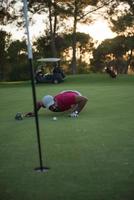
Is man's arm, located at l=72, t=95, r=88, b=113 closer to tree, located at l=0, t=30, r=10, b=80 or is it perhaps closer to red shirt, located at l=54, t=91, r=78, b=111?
red shirt, located at l=54, t=91, r=78, b=111

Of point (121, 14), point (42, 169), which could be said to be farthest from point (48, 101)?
point (121, 14)

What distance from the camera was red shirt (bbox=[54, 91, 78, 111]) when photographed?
584 inches

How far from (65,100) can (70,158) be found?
6110 mm

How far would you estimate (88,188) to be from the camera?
22.4 ft

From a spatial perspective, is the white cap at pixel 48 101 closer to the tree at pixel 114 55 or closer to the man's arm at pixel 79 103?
the man's arm at pixel 79 103

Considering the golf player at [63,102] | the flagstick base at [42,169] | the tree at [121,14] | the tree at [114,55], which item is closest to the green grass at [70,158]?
the flagstick base at [42,169]

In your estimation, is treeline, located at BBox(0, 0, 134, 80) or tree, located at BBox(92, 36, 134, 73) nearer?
treeline, located at BBox(0, 0, 134, 80)

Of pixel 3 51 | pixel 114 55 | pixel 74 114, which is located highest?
pixel 74 114

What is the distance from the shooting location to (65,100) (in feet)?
48.7

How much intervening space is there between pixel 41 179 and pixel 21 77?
2203 inches

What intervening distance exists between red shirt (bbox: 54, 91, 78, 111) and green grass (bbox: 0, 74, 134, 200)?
352mm

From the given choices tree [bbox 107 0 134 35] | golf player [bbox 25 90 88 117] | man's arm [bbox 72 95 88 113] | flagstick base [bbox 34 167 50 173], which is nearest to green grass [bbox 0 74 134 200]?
flagstick base [bbox 34 167 50 173]

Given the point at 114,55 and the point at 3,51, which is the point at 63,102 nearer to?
the point at 3,51

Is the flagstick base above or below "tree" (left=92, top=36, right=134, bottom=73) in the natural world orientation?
above
